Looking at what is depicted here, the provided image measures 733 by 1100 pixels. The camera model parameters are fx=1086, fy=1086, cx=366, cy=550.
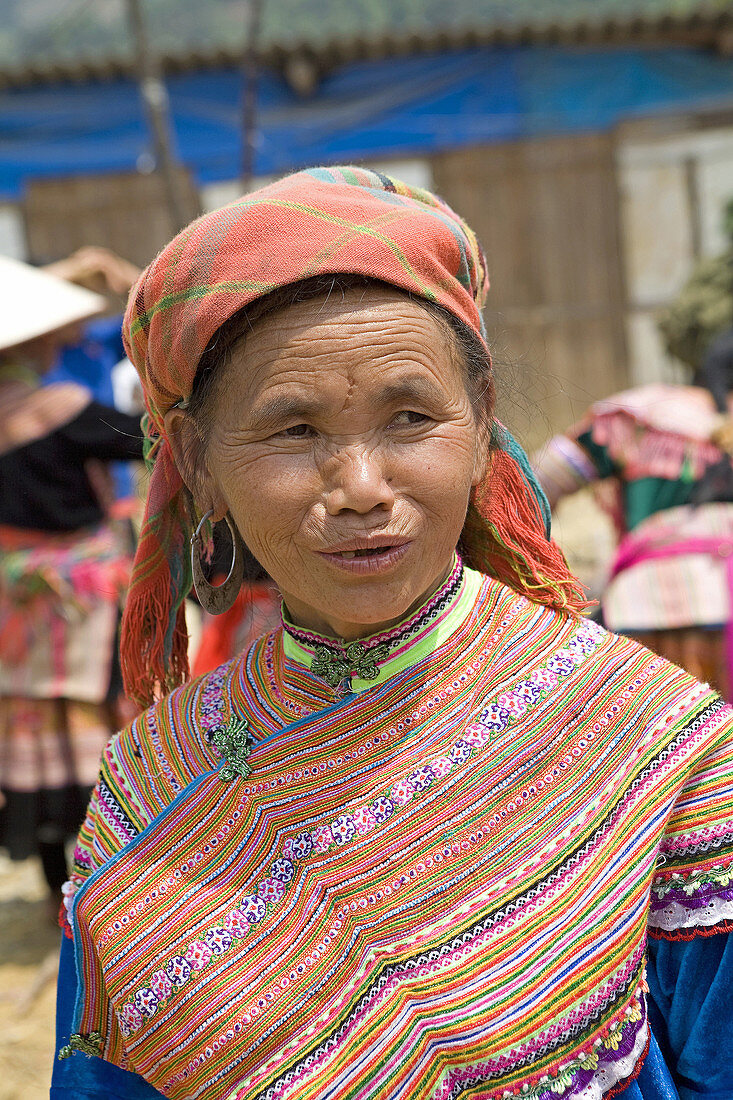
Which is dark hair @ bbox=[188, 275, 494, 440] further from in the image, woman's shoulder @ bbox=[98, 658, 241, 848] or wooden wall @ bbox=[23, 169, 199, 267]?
wooden wall @ bbox=[23, 169, 199, 267]

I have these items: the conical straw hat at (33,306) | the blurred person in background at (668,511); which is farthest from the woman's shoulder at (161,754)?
the conical straw hat at (33,306)

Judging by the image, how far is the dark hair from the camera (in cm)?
135

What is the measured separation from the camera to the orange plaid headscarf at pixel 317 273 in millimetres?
1328

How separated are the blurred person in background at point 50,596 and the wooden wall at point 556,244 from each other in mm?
6627

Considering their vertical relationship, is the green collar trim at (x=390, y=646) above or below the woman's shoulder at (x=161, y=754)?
above

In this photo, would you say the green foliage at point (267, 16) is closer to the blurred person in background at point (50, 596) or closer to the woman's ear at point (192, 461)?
the blurred person in background at point (50, 596)

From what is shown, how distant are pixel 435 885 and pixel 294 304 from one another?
76 centimetres

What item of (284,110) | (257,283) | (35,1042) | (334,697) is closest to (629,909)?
(334,697)

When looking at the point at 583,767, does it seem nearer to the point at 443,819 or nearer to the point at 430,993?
the point at 443,819

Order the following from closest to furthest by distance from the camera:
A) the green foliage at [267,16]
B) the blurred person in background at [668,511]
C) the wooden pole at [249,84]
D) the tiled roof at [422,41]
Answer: the blurred person in background at [668,511] → the wooden pole at [249,84] → the tiled roof at [422,41] → the green foliage at [267,16]

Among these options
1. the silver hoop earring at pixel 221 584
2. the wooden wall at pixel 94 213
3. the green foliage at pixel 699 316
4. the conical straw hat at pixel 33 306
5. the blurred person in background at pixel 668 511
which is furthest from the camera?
the wooden wall at pixel 94 213

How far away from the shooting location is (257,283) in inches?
52.0

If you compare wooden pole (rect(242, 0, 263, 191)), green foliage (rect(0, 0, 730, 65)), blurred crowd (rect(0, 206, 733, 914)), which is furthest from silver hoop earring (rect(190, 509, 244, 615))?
green foliage (rect(0, 0, 730, 65))

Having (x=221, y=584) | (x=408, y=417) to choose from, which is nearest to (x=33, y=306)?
(x=221, y=584)
